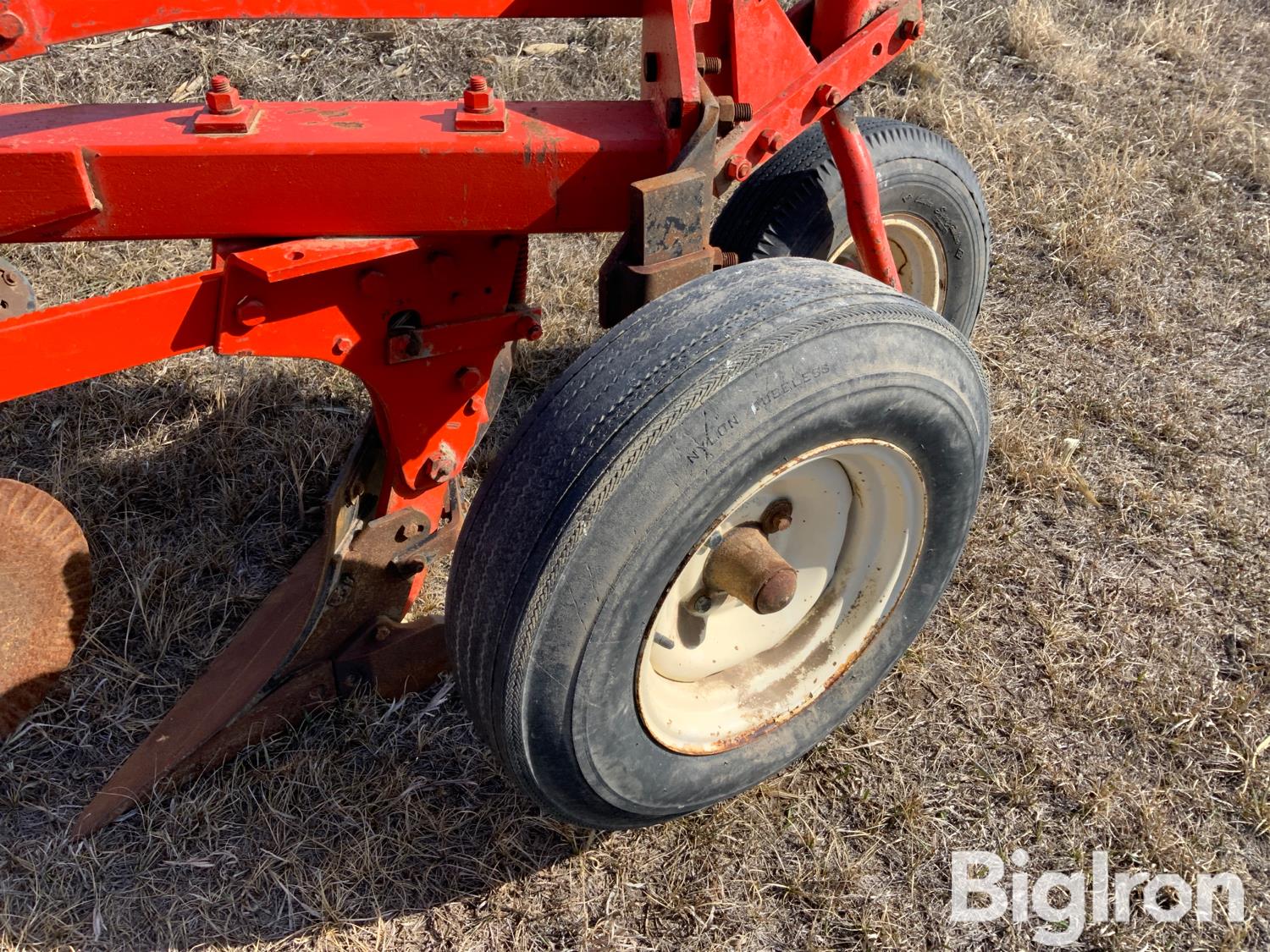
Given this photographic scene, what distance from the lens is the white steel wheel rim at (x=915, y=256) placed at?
2.76 meters

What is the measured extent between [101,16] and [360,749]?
151 centimetres

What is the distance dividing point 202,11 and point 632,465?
43.2 inches

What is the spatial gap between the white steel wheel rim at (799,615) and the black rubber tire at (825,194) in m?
0.82

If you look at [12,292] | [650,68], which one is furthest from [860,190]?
[12,292]

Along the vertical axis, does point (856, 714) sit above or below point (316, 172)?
below

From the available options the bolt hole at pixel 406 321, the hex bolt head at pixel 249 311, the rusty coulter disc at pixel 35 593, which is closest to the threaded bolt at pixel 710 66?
the bolt hole at pixel 406 321

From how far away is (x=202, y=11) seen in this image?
1774mm

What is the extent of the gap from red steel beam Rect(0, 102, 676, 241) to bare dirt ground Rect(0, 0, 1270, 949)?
1.10m

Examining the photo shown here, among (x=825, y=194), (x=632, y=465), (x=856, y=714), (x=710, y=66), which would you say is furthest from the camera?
(x=825, y=194)

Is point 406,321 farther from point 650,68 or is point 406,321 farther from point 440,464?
point 650,68

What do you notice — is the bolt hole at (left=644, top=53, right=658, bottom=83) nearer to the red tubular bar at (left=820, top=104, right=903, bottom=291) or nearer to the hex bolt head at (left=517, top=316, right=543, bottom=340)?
the red tubular bar at (left=820, top=104, right=903, bottom=291)

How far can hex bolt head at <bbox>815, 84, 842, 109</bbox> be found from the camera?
2021 millimetres

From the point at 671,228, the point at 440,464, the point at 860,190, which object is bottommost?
the point at 440,464

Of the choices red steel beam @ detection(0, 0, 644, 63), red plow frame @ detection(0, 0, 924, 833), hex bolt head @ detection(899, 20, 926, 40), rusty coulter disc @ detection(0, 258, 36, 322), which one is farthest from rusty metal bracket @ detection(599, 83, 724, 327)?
rusty coulter disc @ detection(0, 258, 36, 322)
